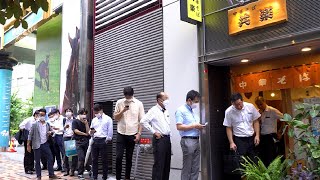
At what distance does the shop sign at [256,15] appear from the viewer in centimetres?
504

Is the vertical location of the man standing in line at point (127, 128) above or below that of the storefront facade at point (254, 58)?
below

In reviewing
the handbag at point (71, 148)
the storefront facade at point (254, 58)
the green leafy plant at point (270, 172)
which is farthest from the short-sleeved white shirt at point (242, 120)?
the handbag at point (71, 148)

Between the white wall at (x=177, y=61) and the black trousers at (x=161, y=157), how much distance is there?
807 mm

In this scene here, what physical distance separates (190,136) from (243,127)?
3.00ft

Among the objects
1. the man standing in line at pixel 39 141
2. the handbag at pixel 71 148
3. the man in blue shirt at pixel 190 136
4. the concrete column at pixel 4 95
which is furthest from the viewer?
the concrete column at pixel 4 95

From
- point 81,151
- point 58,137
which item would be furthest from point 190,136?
point 58,137

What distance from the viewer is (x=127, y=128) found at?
6.34m

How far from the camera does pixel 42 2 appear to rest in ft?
11.1

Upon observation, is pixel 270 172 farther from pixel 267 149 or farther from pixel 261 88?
pixel 261 88

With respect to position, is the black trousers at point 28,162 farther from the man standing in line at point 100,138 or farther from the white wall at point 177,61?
the white wall at point 177,61

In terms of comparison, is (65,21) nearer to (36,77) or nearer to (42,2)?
(36,77)

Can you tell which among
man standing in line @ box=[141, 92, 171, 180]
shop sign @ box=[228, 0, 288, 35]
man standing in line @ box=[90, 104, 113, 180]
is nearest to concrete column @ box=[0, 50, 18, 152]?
man standing in line @ box=[90, 104, 113, 180]

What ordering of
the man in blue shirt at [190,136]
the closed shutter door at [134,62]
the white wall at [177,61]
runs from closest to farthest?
the man in blue shirt at [190,136] < the white wall at [177,61] < the closed shutter door at [134,62]

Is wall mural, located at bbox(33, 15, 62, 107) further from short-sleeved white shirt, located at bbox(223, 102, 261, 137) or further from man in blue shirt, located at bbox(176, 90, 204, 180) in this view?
short-sleeved white shirt, located at bbox(223, 102, 261, 137)
